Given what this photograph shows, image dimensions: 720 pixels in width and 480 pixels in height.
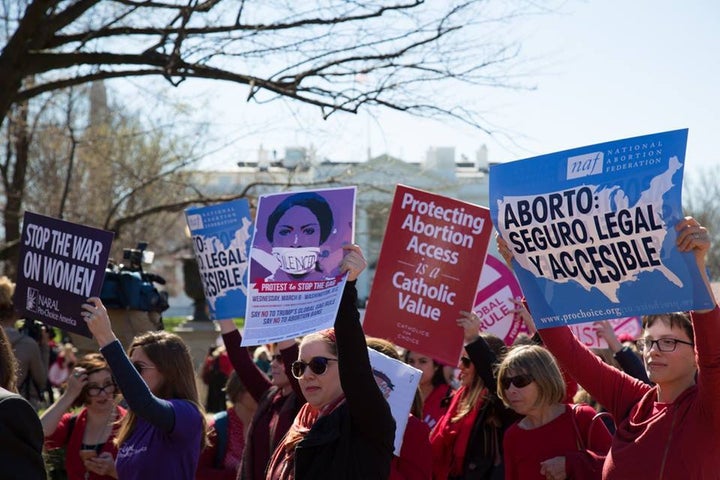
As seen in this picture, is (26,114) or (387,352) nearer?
(387,352)

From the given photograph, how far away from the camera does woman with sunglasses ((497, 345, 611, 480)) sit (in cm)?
529

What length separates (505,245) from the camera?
4.73 m

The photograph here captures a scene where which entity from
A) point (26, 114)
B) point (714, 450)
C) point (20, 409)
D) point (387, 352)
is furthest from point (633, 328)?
point (26, 114)

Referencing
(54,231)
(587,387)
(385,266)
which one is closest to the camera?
(587,387)

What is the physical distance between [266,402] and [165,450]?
92 cm

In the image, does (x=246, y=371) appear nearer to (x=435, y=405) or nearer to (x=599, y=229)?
(x=435, y=405)

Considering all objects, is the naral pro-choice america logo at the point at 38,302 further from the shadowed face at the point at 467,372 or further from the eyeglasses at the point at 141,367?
the shadowed face at the point at 467,372

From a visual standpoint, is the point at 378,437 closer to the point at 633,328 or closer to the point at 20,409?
the point at 20,409

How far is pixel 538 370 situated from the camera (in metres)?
5.53

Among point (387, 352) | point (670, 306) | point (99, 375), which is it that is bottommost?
point (99, 375)

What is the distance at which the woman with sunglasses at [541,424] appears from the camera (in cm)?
529

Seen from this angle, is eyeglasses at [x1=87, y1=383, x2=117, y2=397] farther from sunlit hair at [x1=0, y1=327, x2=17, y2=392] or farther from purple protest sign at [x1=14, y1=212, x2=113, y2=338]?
sunlit hair at [x1=0, y1=327, x2=17, y2=392]

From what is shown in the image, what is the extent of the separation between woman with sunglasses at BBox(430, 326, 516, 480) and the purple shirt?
1695 millimetres

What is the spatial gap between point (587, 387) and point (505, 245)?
2.25 ft
